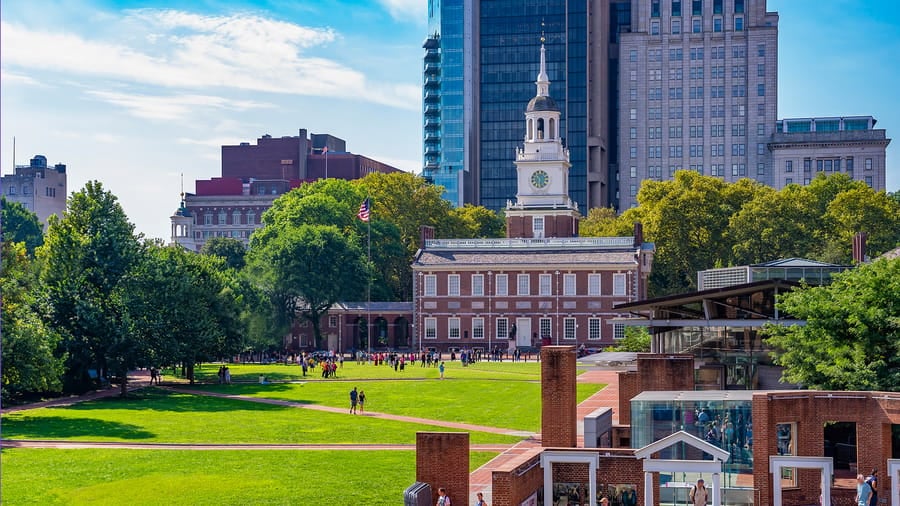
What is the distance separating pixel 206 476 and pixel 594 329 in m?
65.4

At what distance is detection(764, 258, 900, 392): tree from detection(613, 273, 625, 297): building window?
58139 millimetres

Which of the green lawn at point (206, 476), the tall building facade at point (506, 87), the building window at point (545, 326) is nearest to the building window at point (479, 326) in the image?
the building window at point (545, 326)

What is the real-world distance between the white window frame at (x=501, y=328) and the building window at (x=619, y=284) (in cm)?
944

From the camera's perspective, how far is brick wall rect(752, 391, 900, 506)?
1129 inches

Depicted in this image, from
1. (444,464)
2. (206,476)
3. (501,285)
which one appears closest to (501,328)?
(501,285)

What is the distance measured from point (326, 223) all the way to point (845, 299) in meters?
75.8

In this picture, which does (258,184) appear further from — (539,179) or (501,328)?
(501,328)

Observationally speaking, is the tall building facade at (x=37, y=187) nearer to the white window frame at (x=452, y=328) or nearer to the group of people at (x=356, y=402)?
the white window frame at (x=452, y=328)

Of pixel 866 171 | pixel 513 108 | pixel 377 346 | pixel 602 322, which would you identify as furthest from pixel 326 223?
pixel 866 171

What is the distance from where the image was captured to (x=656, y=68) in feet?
541

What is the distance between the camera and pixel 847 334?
35.7 m

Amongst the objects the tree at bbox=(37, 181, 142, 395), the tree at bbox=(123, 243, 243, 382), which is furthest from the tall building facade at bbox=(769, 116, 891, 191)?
the tree at bbox=(37, 181, 142, 395)

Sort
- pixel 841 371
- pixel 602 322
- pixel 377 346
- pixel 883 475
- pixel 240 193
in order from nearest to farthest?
pixel 883 475, pixel 841 371, pixel 602 322, pixel 377 346, pixel 240 193

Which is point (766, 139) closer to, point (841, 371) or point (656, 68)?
point (656, 68)
